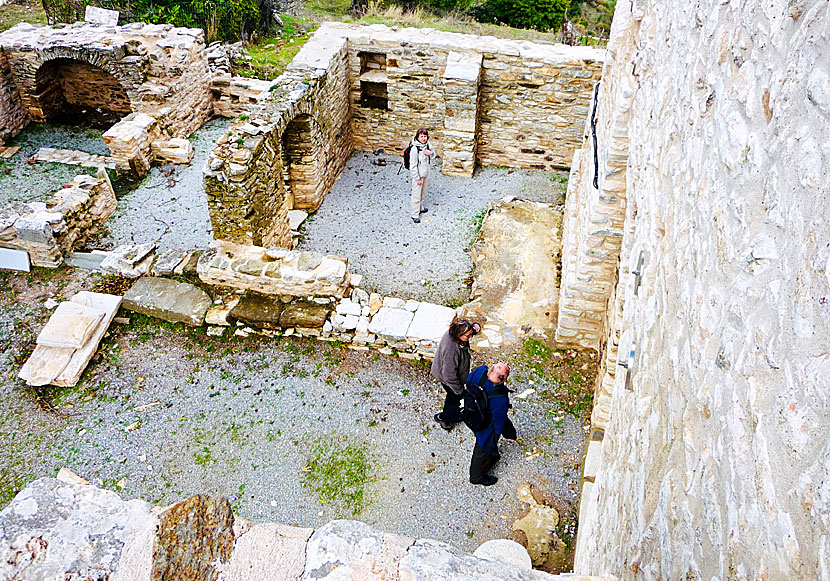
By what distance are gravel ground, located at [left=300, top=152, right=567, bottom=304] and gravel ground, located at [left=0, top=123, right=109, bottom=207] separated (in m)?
4.39

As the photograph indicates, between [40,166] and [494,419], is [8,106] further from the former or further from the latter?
[494,419]

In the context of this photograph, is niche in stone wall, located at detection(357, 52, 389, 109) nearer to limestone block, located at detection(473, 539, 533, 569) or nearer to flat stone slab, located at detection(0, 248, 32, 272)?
flat stone slab, located at detection(0, 248, 32, 272)

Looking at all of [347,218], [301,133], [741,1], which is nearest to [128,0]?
[301,133]

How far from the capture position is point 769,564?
1.34 meters

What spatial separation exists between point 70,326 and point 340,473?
3.34 meters

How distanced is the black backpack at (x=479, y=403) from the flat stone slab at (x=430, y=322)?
4.74 ft

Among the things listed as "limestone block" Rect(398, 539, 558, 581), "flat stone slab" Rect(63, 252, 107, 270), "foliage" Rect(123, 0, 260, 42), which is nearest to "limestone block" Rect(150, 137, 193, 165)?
"flat stone slab" Rect(63, 252, 107, 270)

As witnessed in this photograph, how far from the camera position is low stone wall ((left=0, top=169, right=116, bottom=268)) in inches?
279

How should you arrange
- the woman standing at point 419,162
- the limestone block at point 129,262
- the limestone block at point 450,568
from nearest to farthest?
the limestone block at point 450,568
the limestone block at point 129,262
the woman standing at point 419,162

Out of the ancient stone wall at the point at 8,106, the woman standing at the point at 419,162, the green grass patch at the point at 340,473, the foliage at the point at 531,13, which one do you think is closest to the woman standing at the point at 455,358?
the green grass patch at the point at 340,473

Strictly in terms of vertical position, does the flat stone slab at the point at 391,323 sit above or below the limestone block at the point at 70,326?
above

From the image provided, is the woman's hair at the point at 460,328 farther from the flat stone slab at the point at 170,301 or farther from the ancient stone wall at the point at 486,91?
the ancient stone wall at the point at 486,91

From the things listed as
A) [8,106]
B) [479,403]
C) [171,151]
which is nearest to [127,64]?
[171,151]

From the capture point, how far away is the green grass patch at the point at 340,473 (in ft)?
16.3
